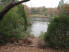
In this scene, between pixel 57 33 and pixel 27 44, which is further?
pixel 27 44

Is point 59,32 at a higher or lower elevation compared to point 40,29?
higher

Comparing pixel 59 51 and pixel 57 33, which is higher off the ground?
pixel 57 33

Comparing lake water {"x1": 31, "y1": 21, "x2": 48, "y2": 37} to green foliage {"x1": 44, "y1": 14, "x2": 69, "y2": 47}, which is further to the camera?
lake water {"x1": 31, "y1": 21, "x2": 48, "y2": 37}

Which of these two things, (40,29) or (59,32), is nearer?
(59,32)

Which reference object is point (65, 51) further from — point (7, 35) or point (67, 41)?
point (7, 35)

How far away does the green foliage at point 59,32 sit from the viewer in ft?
15.6

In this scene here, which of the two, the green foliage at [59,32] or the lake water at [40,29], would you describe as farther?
the lake water at [40,29]

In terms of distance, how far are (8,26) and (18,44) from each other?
0.90 meters

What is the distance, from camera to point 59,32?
484 centimetres

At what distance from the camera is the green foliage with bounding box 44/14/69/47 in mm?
4760

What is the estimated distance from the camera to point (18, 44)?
5465 millimetres

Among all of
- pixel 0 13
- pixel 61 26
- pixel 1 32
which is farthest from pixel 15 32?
pixel 61 26

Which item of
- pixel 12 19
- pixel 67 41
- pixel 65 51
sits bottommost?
pixel 65 51

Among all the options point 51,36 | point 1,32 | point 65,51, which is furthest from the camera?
point 1,32
